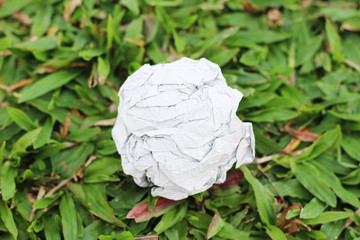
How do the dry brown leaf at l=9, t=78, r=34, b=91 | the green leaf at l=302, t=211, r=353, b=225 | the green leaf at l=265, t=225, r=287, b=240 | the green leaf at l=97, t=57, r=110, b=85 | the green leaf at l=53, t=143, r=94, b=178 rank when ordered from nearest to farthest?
1. the green leaf at l=265, t=225, r=287, b=240
2. the green leaf at l=302, t=211, r=353, b=225
3. the green leaf at l=53, t=143, r=94, b=178
4. the green leaf at l=97, t=57, r=110, b=85
5. the dry brown leaf at l=9, t=78, r=34, b=91

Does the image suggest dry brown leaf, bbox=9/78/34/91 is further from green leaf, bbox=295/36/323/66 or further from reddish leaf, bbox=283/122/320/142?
green leaf, bbox=295/36/323/66

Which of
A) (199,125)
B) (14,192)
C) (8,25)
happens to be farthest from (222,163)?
(8,25)

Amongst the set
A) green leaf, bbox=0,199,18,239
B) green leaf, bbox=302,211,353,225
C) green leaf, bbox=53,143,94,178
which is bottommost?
green leaf, bbox=302,211,353,225

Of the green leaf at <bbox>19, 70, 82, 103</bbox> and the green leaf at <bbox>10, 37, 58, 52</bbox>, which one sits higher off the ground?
the green leaf at <bbox>10, 37, 58, 52</bbox>

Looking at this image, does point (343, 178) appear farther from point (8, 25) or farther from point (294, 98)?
point (8, 25)

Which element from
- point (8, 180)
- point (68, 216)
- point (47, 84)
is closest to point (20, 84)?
point (47, 84)

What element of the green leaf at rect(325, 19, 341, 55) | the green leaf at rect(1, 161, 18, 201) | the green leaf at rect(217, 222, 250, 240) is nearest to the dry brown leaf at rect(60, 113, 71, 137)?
the green leaf at rect(1, 161, 18, 201)

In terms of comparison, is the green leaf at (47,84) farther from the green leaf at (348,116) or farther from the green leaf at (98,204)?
the green leaf at (348,116)
